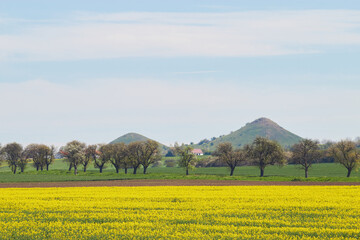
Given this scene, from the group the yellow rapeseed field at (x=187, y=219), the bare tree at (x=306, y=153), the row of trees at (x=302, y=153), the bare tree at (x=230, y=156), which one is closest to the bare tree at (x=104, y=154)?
the bare tree at (x=230, y=156)

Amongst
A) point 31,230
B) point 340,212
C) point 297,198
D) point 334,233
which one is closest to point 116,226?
point 31,230

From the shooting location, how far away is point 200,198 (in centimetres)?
4347

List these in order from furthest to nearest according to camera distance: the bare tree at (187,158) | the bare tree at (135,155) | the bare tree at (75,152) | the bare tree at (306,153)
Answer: the bare tree at (75,152)
the bare tree at (135,155)
the bare tree at (187,158)
the bare tree at (306,153)

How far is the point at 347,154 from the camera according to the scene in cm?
10138

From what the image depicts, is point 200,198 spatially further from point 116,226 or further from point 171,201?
point 116,226

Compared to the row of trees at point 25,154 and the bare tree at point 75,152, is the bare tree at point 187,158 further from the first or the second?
the row of trees at point 25,154

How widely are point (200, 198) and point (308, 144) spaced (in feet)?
221

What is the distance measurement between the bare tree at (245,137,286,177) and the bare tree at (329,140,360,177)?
11638 millimetres

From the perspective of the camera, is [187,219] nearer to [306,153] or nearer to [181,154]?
[306,153]

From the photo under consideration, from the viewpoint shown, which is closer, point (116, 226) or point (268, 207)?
point (116, 226)

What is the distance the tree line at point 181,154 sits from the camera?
340 feet

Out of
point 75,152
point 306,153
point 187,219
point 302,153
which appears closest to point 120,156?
point 75,152

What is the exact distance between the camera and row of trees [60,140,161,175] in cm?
13000

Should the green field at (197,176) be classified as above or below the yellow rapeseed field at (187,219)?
above
